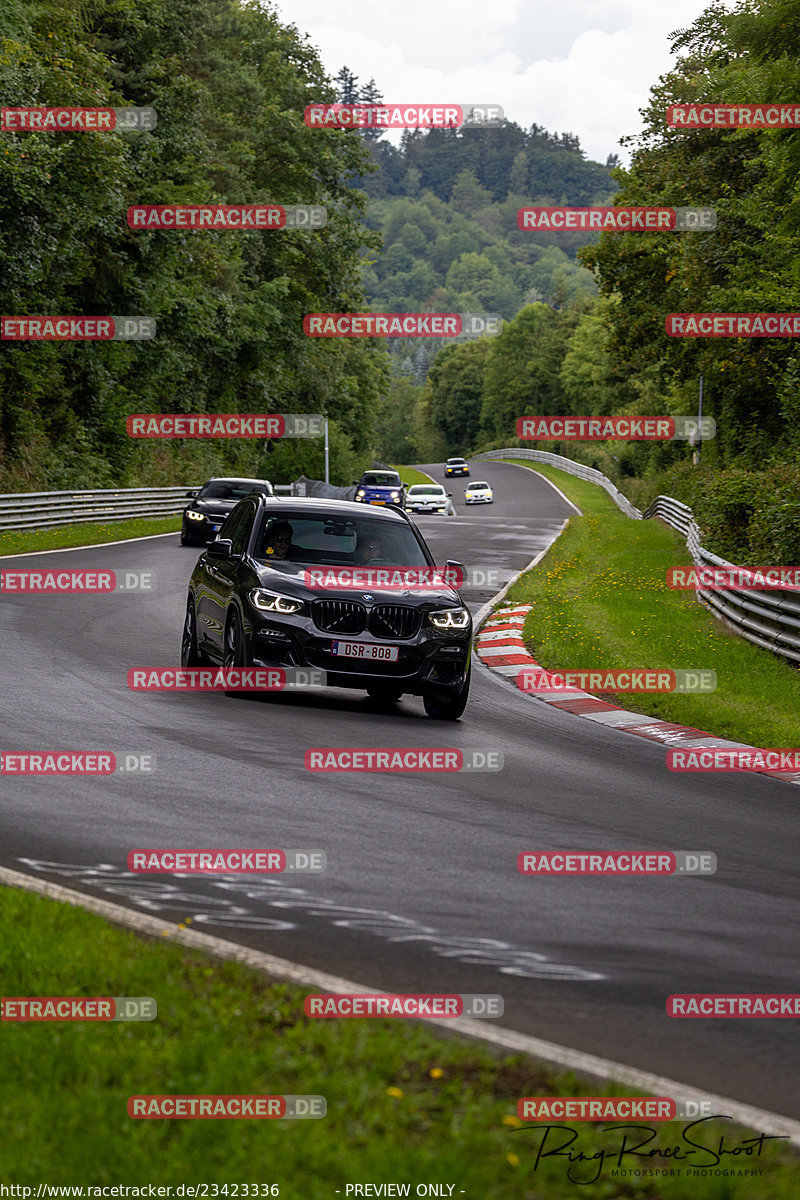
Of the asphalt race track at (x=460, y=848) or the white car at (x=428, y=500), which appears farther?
the white car at (x=428, y=500)

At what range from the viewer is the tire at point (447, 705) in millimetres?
11442

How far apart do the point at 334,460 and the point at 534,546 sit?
41.1 metres

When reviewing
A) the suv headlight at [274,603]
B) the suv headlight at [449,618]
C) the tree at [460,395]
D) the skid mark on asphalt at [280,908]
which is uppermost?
the tree at [460,395]

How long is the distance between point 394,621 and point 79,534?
894 inches

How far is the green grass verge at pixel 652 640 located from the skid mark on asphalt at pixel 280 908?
6.28 meters

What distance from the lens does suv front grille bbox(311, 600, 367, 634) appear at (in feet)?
36.3

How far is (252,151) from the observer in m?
56.4

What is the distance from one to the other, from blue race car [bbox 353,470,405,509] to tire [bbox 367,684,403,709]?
39048 mm

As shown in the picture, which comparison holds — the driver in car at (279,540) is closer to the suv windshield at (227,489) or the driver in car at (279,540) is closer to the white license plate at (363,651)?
the white license plate at (363,651)

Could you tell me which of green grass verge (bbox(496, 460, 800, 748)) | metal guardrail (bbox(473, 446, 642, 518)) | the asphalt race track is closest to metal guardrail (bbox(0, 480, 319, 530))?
green grass verge (bbox(496, 460, 800, 748))

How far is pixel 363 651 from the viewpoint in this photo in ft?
36.2

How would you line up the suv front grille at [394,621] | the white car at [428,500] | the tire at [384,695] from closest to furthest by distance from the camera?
the suv front grille at [394,621], the tire at [384,695], the white car at [428,500]

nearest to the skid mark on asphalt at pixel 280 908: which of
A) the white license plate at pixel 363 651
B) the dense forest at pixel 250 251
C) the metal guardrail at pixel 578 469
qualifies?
the white license plate at pixel 363 651

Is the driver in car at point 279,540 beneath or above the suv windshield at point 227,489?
beneath
